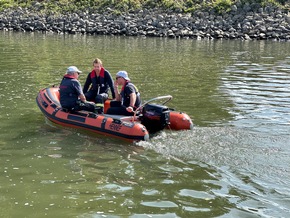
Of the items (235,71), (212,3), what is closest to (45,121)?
(235,71)

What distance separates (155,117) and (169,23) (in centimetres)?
2832

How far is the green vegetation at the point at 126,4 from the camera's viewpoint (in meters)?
37.3

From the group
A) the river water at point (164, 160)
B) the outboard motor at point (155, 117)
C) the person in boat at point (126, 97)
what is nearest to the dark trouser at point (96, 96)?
the person in boat at point (126, 97)

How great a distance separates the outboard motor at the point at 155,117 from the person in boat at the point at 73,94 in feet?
4.14

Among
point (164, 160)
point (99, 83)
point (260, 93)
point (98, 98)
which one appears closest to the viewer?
point (164, 160)

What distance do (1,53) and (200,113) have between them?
15.5 metres

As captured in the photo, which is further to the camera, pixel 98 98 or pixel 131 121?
pixel 98 98

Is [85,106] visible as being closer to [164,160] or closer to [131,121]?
[131,121]

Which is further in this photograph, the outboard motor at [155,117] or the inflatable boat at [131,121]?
the outboard motor at [155,117]

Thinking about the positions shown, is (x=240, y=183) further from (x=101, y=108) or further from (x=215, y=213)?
(x=101, y=108)

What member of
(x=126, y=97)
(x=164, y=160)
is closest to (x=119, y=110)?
(x=126, y=97)

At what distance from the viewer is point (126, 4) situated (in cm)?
3994

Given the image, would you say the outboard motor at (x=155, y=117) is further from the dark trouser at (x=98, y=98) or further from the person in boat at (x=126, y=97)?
the dark trouser at (x=98, y=98)

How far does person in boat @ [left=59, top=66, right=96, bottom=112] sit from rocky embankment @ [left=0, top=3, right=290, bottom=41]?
1002 inches
